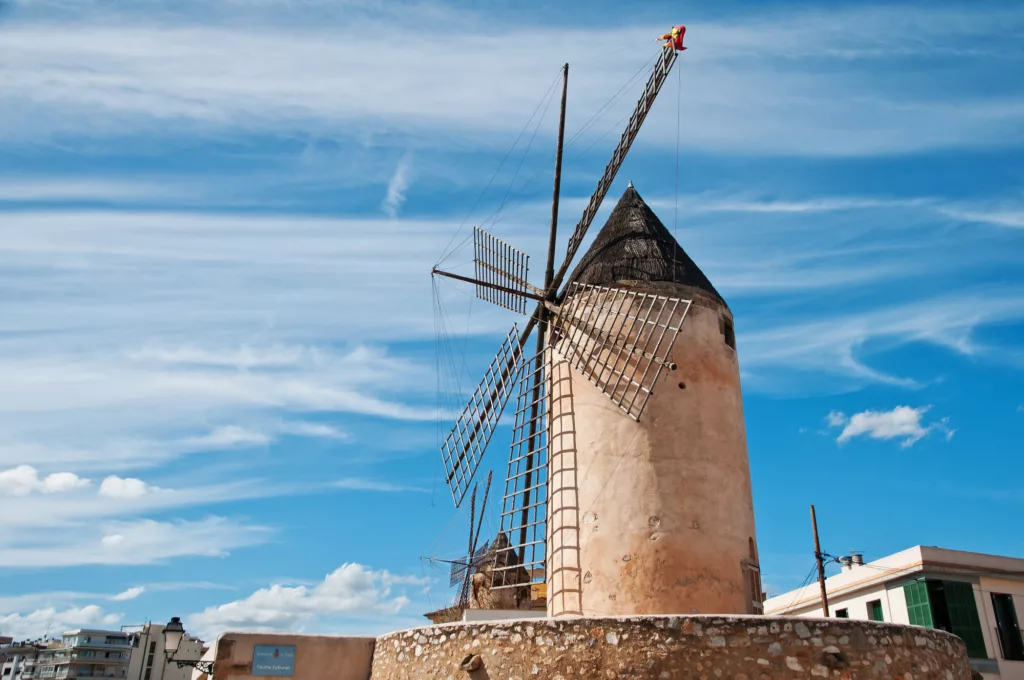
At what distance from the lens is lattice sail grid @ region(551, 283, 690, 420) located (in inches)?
365

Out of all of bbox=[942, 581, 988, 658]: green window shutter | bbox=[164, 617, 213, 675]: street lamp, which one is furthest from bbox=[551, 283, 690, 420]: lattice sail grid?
bbox=[942, 581, 988, 658]: green window shutter

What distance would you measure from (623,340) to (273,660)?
197 inches

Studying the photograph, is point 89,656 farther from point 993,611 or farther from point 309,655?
point 993,611

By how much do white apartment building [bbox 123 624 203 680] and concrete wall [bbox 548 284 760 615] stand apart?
18757mm

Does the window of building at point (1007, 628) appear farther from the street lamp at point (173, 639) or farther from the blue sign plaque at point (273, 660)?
the street lamp at point (173, 639)

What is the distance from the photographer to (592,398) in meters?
9.64

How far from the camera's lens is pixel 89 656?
191ft

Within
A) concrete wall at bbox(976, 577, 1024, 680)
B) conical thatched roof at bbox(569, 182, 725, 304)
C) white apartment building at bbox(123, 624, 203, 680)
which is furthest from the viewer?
white apartment building at bbox(123, 624, 203, 680)

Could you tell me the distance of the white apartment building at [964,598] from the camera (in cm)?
→ 1305

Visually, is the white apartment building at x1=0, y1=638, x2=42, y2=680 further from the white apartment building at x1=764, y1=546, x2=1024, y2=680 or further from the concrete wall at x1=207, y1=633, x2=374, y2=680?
the white apartment building at x1=764, y1=546, x2=1024, y2=680

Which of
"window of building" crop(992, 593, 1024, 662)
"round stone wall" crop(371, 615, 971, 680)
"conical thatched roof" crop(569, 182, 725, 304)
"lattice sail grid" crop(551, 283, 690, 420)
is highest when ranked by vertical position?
"conical thatched roof" crop(569, 182, 725, 304)

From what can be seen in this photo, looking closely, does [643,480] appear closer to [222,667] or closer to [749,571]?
[749,571]

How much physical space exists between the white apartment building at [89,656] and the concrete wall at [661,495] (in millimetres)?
58649

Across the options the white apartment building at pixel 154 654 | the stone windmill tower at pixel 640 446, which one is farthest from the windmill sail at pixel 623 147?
the white apartment building at pixel 154 654
